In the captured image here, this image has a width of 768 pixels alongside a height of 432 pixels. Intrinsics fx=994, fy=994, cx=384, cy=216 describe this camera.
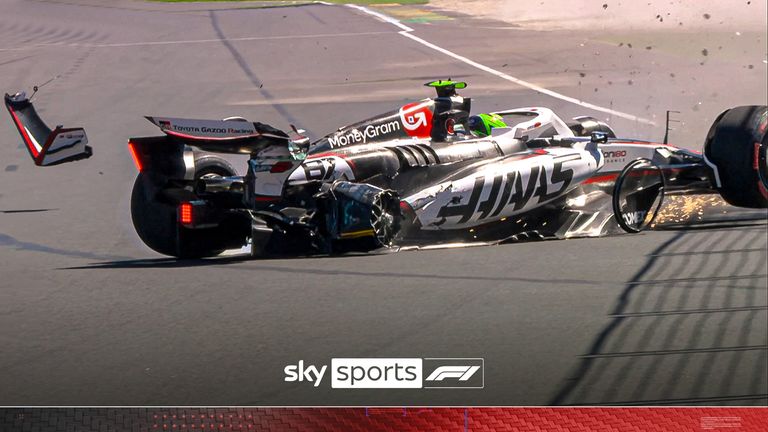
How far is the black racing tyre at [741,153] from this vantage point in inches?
171

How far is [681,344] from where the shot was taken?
369cm

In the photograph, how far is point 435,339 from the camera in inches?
139

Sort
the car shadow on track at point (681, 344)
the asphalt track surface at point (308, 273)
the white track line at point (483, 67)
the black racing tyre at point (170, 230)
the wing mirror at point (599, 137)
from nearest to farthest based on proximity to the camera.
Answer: the asphalt track surface at point (308, 273)
the car shadow on track at point (681, 344)
the white track line at point (483, 67)
the black racing tyre at point (170, 230)
the wing mirror at point (599, 137)

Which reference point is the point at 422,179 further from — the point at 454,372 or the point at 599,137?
the point at 454,372

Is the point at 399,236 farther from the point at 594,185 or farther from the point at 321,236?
the point at 594,185

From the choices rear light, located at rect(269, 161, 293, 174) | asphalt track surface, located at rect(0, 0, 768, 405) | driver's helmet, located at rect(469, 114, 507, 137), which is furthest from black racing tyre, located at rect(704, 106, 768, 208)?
rear light, located at rect(269, 161, 293, 174)

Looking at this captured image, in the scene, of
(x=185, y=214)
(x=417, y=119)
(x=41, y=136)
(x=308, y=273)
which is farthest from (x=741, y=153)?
(x=41, y=136)

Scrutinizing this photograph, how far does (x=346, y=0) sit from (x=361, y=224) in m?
0.92

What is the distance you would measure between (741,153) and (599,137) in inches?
26.0

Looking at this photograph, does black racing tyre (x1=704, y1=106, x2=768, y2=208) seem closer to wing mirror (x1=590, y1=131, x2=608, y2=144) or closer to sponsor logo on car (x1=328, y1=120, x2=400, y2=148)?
wing mirror (x1=590, y1=131, x2=608, y2=144)

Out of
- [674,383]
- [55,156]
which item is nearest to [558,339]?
[674,383]

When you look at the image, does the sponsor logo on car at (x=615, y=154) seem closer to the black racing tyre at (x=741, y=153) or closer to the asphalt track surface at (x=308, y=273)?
the black racing tyre at (x=741, y=153)

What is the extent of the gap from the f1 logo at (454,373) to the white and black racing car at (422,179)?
83cm

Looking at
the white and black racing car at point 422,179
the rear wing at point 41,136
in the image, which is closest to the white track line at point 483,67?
the white and black racing car at point 422,179
